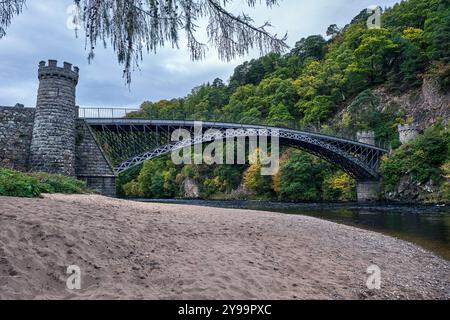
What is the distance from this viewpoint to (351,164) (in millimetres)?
41281

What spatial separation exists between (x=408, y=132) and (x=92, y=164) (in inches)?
1445

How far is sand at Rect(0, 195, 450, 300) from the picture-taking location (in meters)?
4.13

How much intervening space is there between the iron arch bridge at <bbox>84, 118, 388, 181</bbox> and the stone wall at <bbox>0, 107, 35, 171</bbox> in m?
4.72

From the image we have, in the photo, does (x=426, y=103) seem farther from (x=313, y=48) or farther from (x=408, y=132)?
(x=313, y=48)

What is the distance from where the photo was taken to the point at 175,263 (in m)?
5.30

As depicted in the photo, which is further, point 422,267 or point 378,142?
point 378,142

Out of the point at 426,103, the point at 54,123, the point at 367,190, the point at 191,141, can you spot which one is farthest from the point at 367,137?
the point at 54,123

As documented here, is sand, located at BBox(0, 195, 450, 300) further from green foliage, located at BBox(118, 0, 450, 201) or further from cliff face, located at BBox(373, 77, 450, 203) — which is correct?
cliff face, located at BBox(373, 77, 450, 203)

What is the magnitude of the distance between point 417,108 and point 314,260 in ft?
153

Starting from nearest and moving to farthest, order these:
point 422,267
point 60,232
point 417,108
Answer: point 60,232
point 422,267
point 417,108

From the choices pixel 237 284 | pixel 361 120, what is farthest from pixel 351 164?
pixel 237 284

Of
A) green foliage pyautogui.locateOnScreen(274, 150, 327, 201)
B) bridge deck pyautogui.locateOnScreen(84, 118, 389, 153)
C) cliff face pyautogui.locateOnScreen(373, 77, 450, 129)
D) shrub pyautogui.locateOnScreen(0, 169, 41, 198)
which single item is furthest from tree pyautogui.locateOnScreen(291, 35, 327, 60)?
shrub pyautogui.locateOnScreen(0, 169, 41, 198)
